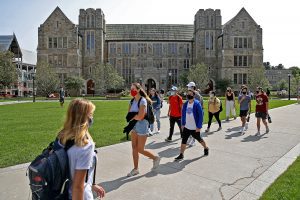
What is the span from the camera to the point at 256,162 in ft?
21.8

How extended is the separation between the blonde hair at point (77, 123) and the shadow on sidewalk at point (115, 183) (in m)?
2.59

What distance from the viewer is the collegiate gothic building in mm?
54031

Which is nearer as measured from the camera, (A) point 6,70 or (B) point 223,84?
(A) point 6,70

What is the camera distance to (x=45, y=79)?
47.9 m

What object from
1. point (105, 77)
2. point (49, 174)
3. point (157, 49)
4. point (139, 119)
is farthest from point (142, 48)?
point (49, 174)

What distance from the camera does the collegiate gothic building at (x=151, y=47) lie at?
5403 cm

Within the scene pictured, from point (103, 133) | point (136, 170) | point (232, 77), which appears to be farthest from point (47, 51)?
point (136, 170)

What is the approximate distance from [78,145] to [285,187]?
13.4 ft

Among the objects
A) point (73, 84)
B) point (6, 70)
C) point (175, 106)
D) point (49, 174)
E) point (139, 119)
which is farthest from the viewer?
point (73, 84)

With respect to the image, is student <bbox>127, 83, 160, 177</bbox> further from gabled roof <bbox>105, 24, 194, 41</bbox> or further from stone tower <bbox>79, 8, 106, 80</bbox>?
gabled roof <bbox>105, 24, 194, 41</bbox>

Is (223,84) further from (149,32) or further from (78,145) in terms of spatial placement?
(78,145)

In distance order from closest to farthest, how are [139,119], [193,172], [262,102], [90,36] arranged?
[139,119]
[193,172]
[262,102]
[90,36]

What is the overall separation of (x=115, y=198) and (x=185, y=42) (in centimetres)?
5933

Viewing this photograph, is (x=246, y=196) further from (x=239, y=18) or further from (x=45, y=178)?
(x=239, y=18)
